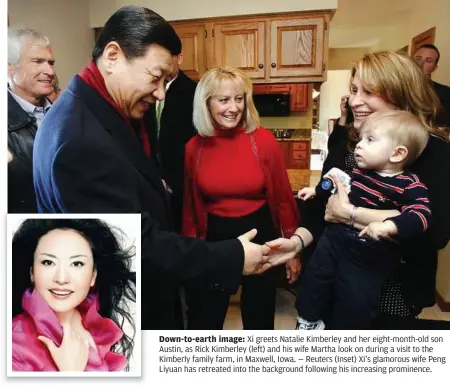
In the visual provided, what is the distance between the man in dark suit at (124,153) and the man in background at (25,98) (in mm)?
50

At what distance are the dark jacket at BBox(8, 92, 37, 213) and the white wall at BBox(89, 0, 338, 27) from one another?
0.22 m

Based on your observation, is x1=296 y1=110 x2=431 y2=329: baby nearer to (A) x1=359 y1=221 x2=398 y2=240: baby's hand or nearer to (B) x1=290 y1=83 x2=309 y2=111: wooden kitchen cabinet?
(A) x1=359 y1=221 x2=398 y2=240: baby's hand

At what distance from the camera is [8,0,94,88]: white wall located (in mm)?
747

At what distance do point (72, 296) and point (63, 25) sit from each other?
0.54 m

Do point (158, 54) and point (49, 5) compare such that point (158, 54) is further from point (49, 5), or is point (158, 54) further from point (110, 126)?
point (49, 5)

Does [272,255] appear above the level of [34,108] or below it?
below

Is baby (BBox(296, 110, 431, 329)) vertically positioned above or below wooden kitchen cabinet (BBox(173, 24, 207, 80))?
below

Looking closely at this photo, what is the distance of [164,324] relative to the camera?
856 millimetres

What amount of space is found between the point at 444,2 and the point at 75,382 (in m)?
1.09

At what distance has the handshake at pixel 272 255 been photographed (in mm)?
806

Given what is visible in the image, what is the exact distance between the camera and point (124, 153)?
723 mm

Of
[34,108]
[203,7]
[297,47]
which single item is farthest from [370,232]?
[34,108]

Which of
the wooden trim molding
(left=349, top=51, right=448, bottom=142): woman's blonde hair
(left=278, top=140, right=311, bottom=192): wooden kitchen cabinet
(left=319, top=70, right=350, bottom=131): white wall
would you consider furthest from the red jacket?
the wooden trim molding

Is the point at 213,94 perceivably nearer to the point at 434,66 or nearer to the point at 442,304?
the point at 434,66
